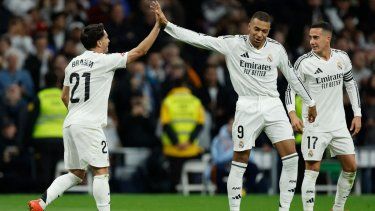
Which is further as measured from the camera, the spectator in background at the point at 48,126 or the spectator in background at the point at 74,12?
the spectator in background at the point at 74,12

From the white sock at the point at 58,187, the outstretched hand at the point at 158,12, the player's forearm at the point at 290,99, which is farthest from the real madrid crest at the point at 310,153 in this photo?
the white sock at the point at 58,187

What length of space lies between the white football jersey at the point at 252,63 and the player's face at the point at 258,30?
0.12 metres

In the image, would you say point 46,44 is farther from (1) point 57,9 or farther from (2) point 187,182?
(2) point 187,182

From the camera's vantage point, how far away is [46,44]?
22.7 metres

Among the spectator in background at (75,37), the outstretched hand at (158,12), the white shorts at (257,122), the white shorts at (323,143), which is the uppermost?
the spectator in background at (75,37)

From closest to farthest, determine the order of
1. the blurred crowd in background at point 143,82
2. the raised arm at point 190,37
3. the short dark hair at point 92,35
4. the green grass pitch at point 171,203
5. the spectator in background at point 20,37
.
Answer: the short dark hair at point 92,35
the raised arm at point 190,37
the green grass pitch at point 171,203
the blurred crowd in background at point 143,82
the spectator in background at point 20,37

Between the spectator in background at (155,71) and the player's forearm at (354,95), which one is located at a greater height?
the spectator in background at (155,71)

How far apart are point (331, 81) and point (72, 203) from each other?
17.6 feet

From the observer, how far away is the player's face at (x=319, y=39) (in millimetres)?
14880

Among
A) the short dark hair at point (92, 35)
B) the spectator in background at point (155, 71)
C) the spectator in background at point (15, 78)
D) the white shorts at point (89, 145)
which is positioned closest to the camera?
the white shorts at point (89, 145)

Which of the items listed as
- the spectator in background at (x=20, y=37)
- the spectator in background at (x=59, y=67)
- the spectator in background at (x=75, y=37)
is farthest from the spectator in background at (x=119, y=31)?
the spectator in background at (x=59, y=67)

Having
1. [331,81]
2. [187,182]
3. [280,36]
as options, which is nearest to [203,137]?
[187,182]

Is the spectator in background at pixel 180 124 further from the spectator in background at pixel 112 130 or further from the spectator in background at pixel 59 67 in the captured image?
the spectator in background at pixel 59 67

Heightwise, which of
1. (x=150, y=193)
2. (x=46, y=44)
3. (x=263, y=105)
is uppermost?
(x=46, y=44)
